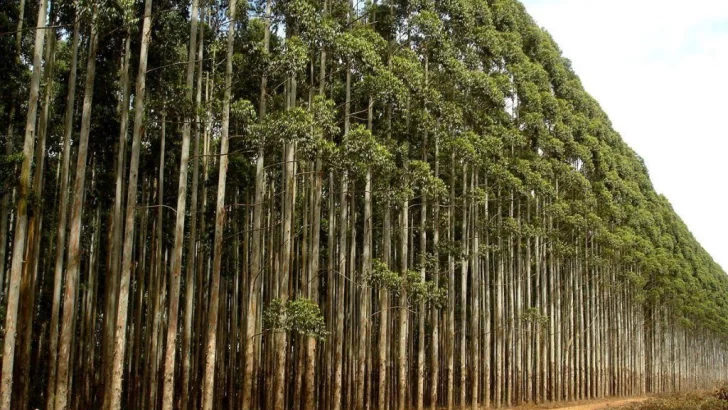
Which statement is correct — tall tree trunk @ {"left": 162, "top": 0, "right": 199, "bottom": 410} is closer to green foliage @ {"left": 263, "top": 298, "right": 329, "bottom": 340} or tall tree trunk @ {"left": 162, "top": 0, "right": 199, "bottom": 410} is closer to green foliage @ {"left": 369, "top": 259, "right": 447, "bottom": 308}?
green foliage @ {"left": 263, "top": 298, "right": 329, "bottom": 340}

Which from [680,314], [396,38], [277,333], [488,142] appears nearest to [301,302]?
[277,333]

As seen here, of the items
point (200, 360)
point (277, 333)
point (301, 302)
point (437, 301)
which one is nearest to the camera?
point (301, 302)

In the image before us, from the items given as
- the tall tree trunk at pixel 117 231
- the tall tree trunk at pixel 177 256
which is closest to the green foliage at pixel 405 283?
the tall tree trunk at pixel 177 256

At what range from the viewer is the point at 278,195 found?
75.8 feet

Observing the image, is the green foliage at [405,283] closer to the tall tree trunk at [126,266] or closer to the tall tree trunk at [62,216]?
the tall tree trunk at [126,266]

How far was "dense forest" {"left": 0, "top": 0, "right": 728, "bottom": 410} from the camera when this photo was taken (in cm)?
1471

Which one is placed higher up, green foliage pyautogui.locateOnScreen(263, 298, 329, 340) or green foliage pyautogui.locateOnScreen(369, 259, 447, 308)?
green foliage pyautogui.locateOnScreen(369, 259, 447, 308)

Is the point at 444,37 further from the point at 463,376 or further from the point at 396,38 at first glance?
the point at 463,376

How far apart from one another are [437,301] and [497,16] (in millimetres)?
13105

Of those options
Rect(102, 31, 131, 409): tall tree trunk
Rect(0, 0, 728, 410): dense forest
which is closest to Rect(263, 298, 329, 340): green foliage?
Rect(0, 0, 728, 410): dense forest

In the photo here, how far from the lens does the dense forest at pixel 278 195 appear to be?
14.7 m

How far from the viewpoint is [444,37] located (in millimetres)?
23016

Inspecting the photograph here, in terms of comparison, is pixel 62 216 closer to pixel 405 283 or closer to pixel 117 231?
pixel 117 231

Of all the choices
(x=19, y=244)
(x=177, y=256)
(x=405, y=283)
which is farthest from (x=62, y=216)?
(x=405, y=283)
